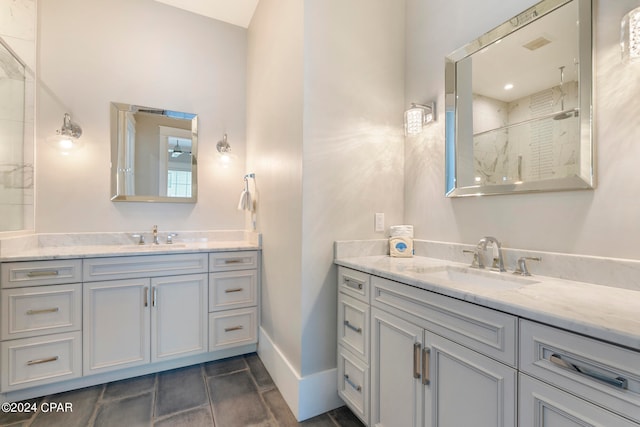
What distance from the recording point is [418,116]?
70.6 inches

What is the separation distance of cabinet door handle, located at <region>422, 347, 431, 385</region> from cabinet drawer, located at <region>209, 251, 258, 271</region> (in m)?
1.64

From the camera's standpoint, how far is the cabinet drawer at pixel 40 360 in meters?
1.73

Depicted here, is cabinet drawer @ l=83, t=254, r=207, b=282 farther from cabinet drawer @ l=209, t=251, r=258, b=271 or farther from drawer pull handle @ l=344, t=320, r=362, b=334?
drawer pull handle @ l=344, t=320, r=362, b=334

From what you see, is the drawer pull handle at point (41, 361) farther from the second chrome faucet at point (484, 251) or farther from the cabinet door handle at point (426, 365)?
the second chrome faucet at point (484, 251)

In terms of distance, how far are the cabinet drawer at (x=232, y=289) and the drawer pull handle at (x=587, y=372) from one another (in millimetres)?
2086

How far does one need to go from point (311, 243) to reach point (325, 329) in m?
0.55

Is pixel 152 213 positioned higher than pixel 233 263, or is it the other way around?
pixel 152 213

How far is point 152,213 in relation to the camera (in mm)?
2611

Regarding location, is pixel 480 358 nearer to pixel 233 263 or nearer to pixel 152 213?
pixel 233 263

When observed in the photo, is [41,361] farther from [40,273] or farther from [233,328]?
[233,328]

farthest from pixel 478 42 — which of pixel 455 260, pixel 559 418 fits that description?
pixel 559 418

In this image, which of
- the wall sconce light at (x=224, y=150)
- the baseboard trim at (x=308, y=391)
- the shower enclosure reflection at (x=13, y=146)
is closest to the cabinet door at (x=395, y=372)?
the baseboard trim at (x=308, y=391)

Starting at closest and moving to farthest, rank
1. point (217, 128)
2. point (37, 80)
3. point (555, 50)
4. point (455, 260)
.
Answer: point (555, 50) → point (455, 260) → point (37, 80) → point (217, 128)

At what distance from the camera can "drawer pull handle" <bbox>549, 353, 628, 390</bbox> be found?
0.63 meters
